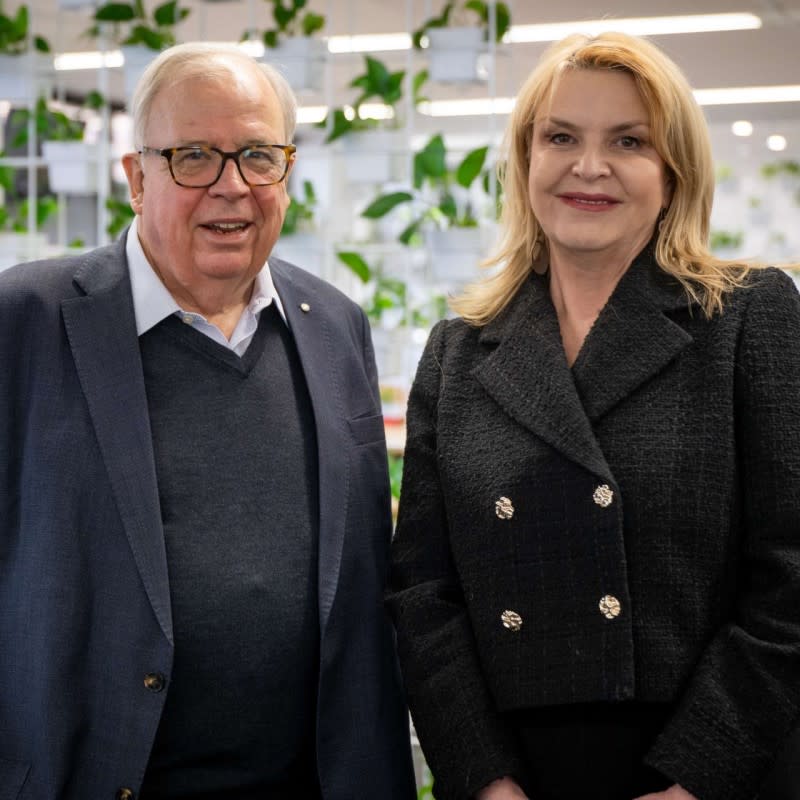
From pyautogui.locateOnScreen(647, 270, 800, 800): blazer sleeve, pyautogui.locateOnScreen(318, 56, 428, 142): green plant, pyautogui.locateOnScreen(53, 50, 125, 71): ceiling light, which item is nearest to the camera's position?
pyautogui.locateOnScreen(647, 270, 800, 800): blazer sleeve

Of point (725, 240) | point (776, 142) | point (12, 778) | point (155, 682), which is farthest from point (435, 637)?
point (776, 142)

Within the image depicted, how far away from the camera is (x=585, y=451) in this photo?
1.55 m

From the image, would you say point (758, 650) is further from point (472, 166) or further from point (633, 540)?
point (472, 166)

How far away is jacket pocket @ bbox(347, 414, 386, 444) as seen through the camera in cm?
188

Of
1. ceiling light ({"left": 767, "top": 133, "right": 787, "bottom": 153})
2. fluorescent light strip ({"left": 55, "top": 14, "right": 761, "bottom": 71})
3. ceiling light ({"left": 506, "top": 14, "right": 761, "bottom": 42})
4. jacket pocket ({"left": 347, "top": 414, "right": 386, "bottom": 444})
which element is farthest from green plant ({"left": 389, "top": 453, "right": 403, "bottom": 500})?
ceiling light ({"left": 767, "top": 133, "right": 787, "bottom": 153})

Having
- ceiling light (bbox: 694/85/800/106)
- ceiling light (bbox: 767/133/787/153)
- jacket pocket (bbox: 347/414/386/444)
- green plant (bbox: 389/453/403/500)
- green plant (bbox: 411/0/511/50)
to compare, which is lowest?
green plant (bbox: 389/453/403/500)

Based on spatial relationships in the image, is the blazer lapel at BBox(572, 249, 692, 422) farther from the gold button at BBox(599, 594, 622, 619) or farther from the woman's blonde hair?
the gold button at BBox(599, 594, 622, 619)

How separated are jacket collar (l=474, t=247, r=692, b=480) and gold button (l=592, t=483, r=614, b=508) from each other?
0.06 feet

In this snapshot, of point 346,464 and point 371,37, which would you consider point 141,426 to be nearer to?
point 346,464

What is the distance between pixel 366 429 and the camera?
6.23 feet

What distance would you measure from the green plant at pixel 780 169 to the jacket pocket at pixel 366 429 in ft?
26.3

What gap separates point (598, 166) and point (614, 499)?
446 millimetres

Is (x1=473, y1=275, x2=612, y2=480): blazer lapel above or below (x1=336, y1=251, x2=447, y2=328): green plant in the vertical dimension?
above

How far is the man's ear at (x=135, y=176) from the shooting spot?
182 cm
